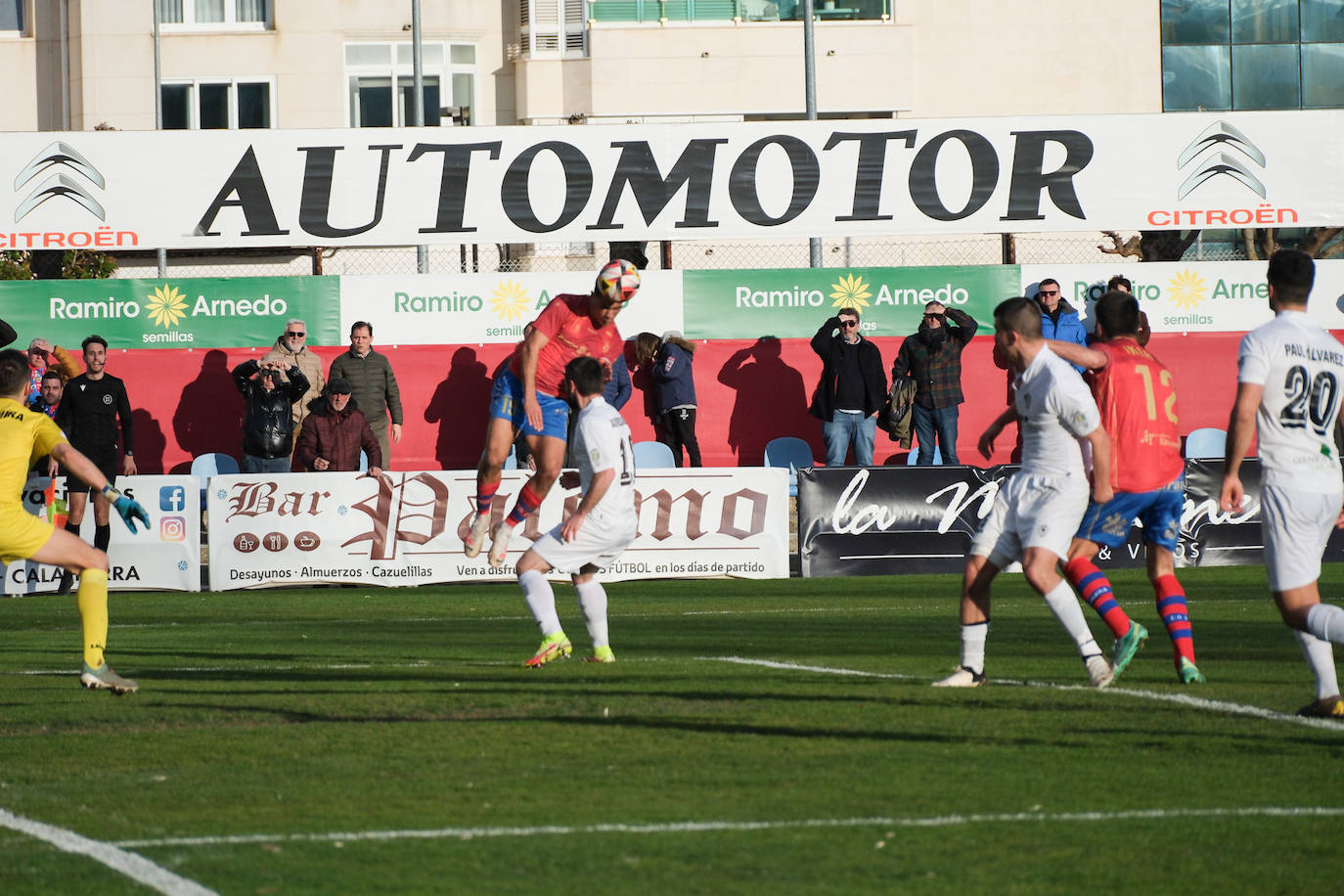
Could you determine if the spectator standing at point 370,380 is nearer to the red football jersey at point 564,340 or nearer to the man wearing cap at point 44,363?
the man wearing cap at point 44,363

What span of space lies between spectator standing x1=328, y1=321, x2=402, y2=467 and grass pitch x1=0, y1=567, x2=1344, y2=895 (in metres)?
8.88

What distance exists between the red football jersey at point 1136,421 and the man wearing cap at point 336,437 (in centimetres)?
1119

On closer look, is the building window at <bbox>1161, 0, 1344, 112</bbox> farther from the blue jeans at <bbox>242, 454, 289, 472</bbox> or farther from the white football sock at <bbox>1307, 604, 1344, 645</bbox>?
the white football sock at <bbox>1307, 604, 1344, 645</bbox>

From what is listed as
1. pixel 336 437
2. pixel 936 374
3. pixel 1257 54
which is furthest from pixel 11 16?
pixel 936 374

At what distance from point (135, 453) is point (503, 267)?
6603mm

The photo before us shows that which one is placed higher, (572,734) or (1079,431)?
(1079,431)

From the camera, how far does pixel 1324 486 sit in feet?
26.6

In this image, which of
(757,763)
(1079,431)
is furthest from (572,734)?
(1079,431)

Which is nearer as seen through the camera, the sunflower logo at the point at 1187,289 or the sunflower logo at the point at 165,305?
the sunflower logo at the point at 165,305

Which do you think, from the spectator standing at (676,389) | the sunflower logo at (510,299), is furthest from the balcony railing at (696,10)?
the spectator standing at (676,389)

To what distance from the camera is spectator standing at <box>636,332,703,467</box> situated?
21938 millimetres

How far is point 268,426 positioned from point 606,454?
10277 mm

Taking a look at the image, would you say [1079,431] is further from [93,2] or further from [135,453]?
[93,2]

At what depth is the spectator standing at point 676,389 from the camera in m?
21.9
